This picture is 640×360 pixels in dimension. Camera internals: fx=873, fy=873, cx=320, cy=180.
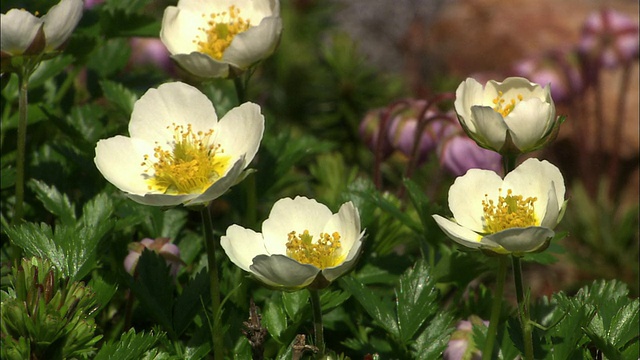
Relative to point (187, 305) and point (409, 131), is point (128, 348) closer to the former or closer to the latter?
point (187, 305)

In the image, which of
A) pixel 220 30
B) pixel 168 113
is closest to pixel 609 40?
pixel 220 30

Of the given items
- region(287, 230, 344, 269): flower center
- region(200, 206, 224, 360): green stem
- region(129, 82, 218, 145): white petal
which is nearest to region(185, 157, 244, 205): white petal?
region(200, 206, 224, 360): green stem

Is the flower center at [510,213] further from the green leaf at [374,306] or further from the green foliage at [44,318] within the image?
the green foliage at [44,318]

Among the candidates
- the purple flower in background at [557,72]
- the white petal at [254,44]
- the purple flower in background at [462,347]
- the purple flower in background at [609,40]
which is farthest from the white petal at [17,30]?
the purple flower in background at [609,40]

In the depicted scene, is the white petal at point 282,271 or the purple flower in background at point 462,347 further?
the purple flower in background at point 462,347

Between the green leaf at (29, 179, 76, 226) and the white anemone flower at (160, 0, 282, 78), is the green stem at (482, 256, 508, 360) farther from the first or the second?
the green leaf at (29, 179, 76, 226)

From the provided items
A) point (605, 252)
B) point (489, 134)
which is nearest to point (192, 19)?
A: point (489, 134)
